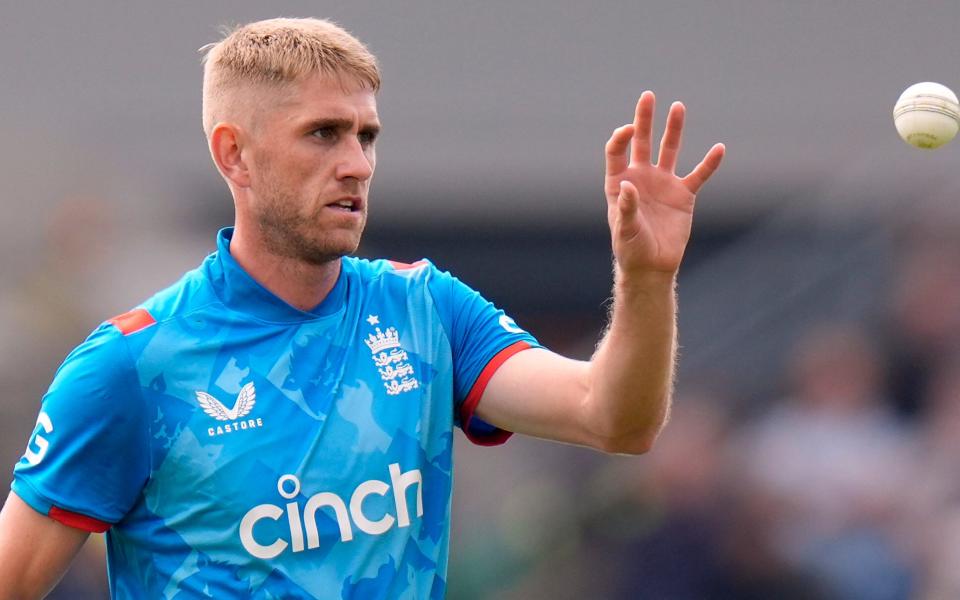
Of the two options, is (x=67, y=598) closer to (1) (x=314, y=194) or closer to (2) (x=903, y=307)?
(1) (x=314, y=194)

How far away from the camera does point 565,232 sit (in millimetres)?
12117

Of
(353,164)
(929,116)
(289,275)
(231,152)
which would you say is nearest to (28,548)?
(289,275)

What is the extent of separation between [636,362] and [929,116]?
89.6 inches

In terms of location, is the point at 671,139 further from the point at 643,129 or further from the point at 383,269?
the point at 383,269

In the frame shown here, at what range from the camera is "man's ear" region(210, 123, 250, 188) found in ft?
14.6

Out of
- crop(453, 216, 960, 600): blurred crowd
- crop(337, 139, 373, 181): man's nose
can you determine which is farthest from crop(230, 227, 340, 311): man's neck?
crop(453, 216, 960, 600): blurred crowd

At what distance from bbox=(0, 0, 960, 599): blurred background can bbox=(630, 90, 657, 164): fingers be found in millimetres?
5221

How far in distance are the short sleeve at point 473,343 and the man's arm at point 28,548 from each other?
1.25 meters

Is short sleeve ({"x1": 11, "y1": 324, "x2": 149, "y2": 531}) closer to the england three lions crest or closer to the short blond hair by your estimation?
the england three lions crest

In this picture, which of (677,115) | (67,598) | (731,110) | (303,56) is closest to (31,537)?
(303,56)

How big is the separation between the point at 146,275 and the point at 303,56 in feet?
20.3

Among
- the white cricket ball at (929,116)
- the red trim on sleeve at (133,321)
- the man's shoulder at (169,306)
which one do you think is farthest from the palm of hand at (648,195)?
the white cricket ball at (929,116)

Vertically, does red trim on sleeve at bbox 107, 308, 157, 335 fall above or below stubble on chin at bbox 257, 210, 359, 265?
below

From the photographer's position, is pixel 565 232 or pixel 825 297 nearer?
pixel 825 297
